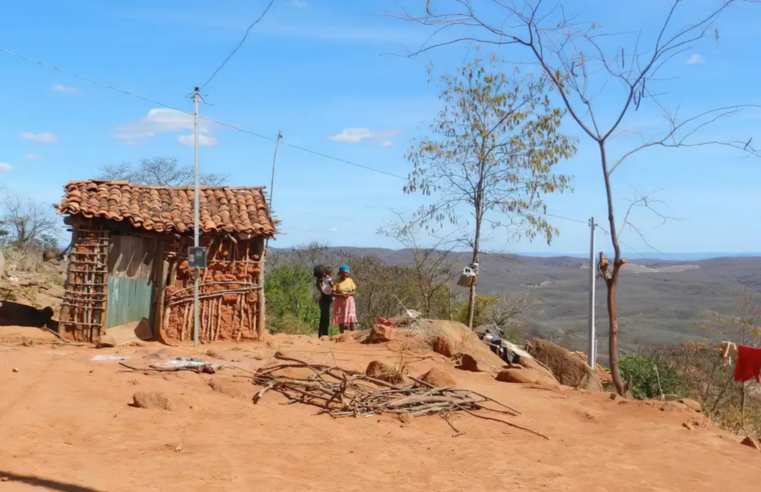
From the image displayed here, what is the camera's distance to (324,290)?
14688 millimetres

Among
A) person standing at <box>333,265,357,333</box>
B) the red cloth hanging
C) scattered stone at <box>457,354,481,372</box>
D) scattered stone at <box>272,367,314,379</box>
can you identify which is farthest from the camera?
person standing at <box>333,265,357,333</box>

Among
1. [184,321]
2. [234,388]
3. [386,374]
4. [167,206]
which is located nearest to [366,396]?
Result: [386,374]

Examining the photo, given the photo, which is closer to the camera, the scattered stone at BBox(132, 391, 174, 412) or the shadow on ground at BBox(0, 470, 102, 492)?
the shadow on ground at BBox(0, 470, 102, 492)

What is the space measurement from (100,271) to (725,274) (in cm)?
5774

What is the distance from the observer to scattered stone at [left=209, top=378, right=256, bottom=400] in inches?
347

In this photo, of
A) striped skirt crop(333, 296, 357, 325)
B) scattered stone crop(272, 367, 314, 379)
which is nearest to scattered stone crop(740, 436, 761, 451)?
scattered stone crop(272, 367, 314, 379)

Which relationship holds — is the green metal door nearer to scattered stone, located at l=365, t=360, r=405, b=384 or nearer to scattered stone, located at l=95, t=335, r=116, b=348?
scattered stone, located at l=95, t=335, r=116, b=348

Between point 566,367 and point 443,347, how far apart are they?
2.82 m

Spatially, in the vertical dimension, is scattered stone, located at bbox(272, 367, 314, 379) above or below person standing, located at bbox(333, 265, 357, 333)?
below

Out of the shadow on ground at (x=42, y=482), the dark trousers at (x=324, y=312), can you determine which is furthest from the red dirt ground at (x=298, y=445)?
the dark trousers at (x=324, y=312)

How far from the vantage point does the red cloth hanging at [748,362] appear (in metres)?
11.9

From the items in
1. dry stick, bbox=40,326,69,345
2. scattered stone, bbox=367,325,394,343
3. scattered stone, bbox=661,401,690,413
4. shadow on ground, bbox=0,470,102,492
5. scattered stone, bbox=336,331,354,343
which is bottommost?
scattered stone, bbox=661,401,690,413

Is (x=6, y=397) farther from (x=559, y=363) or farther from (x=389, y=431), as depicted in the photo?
(x=559, y=363)

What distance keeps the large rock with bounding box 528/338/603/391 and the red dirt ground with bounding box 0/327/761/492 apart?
3.67 m
